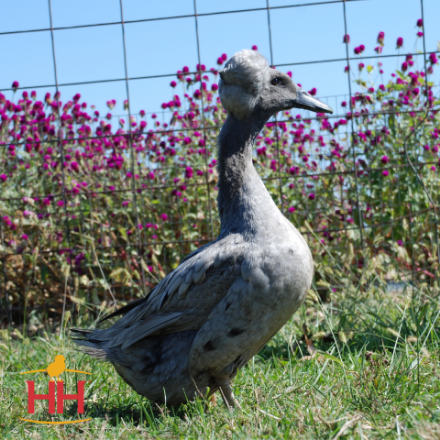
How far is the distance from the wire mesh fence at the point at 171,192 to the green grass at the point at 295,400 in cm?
154

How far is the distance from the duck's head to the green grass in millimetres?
1311

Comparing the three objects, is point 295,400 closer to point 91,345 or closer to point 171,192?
point 91,345

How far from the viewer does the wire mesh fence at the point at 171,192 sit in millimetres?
4742

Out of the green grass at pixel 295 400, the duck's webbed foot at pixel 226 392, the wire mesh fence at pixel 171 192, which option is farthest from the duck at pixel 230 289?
the wire mesh fence at pixel 171 192

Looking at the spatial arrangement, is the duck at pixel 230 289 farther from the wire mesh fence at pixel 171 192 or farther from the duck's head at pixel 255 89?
the wire mesh fence at pixel 171 192

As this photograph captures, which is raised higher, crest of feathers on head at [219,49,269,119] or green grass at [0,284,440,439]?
crest of feathers on head at [219,49,269,119]

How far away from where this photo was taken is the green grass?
6.33ft

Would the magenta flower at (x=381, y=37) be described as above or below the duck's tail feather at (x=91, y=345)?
above

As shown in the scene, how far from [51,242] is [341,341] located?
302 centimetres

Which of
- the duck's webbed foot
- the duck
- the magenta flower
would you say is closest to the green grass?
the duck's webbed foot

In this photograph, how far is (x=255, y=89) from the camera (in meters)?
2.44

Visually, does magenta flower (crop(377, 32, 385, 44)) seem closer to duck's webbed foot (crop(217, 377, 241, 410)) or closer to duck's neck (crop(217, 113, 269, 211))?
duck's neck (crop(217, 113, 269, 211))

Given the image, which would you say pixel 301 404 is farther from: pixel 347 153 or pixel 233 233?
pixel 347 153

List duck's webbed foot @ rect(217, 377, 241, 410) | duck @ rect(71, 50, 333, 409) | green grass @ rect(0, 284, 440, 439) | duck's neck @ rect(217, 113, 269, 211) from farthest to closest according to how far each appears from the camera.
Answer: duck's neck @ rect(217, 113, 269, 211) < duck's webbed foot @ rect(217, 377, 241, 410) < duck @ rect(71, 50, 333, 409) < green grass @ rect(0, 284, 440, 439)
